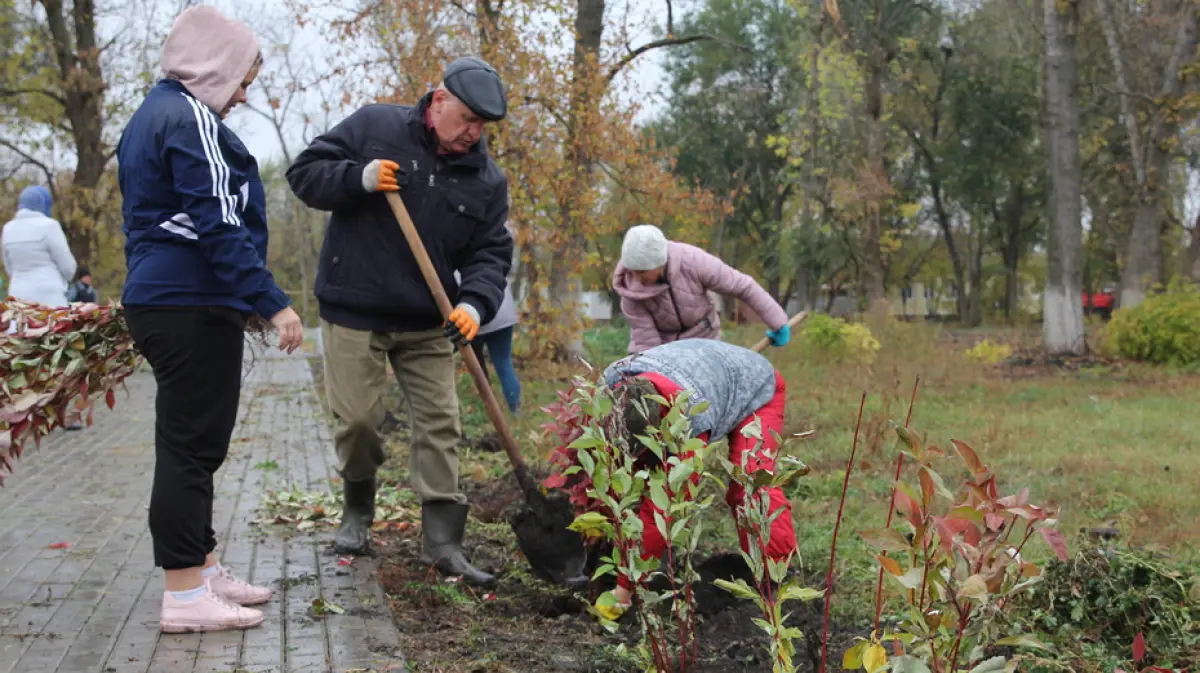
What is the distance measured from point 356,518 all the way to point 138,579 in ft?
2.95

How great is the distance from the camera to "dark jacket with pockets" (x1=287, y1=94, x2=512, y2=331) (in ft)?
15.3

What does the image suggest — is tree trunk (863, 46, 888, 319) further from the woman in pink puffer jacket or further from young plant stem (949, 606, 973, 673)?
young plant stem (949, 606, 973, 673)

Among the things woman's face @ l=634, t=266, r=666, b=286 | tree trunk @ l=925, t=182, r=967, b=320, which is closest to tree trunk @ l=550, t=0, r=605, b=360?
woman's face @ l=634, t=266, r=666, b=286

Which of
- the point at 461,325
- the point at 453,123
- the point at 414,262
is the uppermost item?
the point at 453,123

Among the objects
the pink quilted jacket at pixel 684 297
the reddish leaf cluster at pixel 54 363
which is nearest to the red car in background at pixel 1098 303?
the pink quilted jacket at pixel 684 297

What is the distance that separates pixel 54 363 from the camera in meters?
4.38

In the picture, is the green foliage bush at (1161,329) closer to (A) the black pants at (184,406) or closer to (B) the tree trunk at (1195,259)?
(B) the tree trunk at (1195,259)

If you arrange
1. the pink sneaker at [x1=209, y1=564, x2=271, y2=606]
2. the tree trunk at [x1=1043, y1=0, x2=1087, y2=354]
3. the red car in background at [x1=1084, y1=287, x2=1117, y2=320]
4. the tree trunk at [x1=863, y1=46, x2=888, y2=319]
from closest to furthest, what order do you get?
the pink sneaker at [x1=209, y1=564, x2=271, y2=606] < the tree trunk at [x1=1043, y1=0, x2=1087, y2=354] < the tree trunk at [x1=863, y1=46, x2=888, y2=319] < the red car in background at [x1=1084, y1=287, x2=1117, y2=320]

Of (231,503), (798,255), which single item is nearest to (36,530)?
(231,503)

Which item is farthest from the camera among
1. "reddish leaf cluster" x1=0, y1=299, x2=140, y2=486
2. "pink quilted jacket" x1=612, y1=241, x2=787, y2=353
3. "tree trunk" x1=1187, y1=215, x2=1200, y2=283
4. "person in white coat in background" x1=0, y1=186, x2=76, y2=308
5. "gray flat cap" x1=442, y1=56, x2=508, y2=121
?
"tree trunk" x1=1187, y1=215, x2=1200, y2=283

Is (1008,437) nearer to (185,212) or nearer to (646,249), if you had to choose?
(646,249)

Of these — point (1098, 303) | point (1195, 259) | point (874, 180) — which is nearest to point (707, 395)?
point (1195, 259)

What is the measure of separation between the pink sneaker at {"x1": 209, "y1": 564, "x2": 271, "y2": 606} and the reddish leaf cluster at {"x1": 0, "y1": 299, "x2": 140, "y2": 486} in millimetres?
797

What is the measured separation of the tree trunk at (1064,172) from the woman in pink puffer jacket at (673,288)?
1237 centimetres
